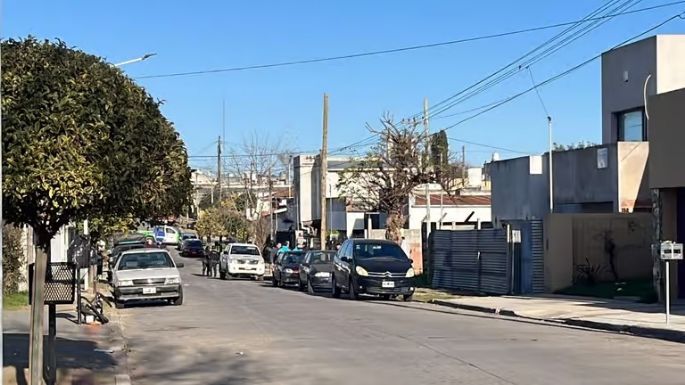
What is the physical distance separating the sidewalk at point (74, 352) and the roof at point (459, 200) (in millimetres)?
38359

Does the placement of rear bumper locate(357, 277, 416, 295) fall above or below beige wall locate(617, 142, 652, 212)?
below

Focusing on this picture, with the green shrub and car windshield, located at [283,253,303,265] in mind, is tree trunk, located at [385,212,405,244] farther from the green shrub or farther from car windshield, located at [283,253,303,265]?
the green shrub

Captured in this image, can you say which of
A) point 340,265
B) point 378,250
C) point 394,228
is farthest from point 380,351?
point 394,228

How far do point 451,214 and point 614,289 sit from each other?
3098cm

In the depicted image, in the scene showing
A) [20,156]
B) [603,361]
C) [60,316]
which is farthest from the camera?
[60,316]

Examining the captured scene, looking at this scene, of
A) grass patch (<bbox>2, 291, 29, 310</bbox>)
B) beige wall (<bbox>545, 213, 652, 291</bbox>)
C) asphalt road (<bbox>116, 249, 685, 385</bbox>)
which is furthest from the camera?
beige wall (<bbox>545, 213, 652, 291</bbox>)

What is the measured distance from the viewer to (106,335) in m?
18.1

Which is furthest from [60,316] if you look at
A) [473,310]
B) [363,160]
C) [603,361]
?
[363,160]

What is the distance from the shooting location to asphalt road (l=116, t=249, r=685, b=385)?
12.3 m

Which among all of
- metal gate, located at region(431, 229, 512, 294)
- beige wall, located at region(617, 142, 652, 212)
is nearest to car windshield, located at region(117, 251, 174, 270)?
metal gate, located at region(431, 229, 512, 294)

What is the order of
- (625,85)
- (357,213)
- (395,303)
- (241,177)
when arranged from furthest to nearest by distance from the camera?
(241,177), (357,213), (625,85), (395,303)

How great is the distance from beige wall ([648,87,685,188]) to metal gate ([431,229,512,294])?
711 centimetres

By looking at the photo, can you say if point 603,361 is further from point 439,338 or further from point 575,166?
point 575,166

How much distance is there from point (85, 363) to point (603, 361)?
727 cm
